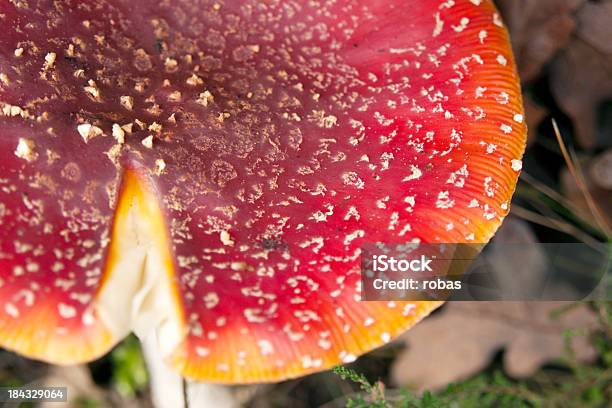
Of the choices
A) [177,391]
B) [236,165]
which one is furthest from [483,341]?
[236,165]

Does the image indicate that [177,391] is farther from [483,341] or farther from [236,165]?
[483,341]

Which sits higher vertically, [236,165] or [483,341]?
[236,165]

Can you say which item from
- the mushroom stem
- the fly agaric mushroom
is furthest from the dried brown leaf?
the fly agaric mushroom

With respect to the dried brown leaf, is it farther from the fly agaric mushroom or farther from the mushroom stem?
the fly agaric mushroom

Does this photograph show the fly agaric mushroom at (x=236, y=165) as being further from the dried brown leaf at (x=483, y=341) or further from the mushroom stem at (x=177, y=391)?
the dried brown leaf at (x=483, y=341)

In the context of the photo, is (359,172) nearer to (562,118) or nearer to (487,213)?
(487,213)
